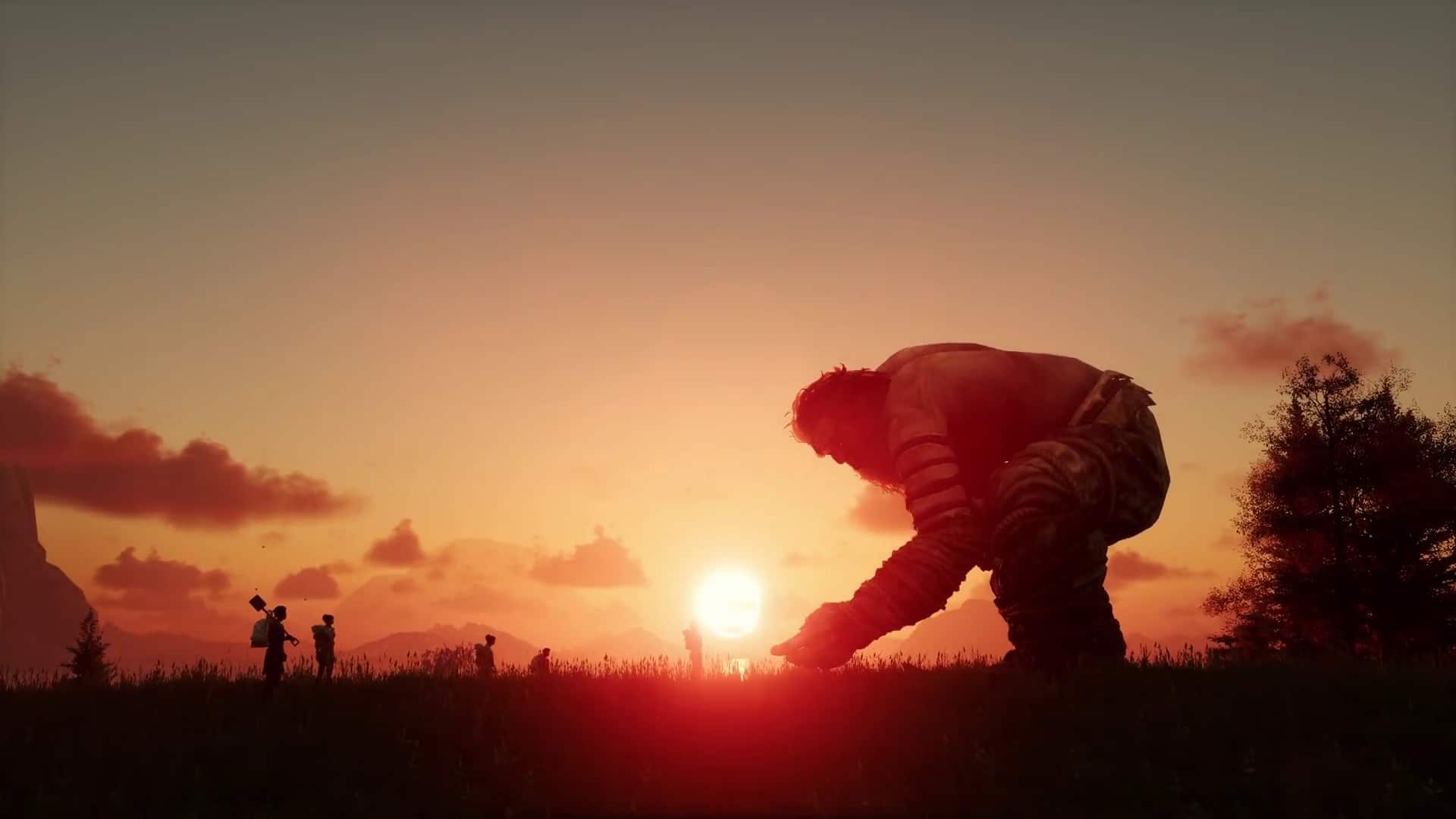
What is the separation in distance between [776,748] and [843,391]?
3.23 m

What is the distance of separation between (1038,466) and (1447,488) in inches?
986

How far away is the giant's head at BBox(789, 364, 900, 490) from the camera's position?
28.2 feet

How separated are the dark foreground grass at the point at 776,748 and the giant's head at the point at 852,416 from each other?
182 cm

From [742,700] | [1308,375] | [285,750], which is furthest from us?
[1308,375]

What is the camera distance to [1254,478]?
30.8 metres

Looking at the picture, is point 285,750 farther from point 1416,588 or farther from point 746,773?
point 1416,588

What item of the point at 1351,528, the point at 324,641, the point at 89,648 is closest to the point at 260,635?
the point at 324,641

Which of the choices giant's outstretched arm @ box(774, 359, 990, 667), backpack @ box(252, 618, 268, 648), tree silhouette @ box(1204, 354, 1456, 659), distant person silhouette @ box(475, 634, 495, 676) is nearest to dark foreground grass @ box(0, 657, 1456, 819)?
giant's outstretched arm @ box(774, 359, 990, 667)

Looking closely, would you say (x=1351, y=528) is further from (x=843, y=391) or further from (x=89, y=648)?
(x=89, y=648)

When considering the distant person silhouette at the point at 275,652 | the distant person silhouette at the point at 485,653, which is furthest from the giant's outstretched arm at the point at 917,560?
the distant person silhouette at the point at 485,653

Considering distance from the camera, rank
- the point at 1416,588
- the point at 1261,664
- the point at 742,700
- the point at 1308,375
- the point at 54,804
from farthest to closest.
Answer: the point at 1308,375
the point at 1416,588
the point at 1261,664
the point at 742,700
the point at 54,804

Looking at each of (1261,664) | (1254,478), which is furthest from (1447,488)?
(1261,664)

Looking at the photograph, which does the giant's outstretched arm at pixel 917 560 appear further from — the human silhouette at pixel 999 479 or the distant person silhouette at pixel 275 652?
the distant person silhouette at pixel 275 652

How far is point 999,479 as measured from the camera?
7.91m
